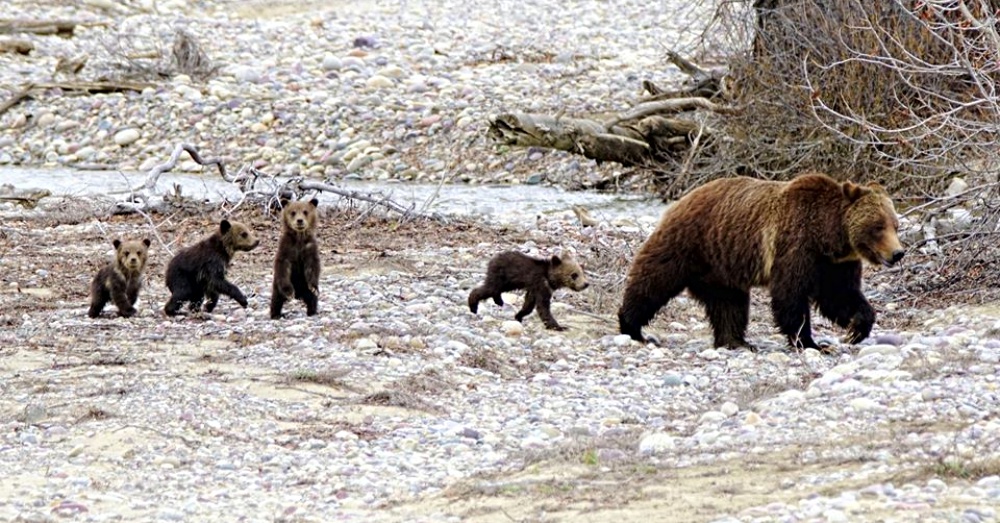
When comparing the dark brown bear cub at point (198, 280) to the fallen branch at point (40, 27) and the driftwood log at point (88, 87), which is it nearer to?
the driftwood log at point (88, 87)

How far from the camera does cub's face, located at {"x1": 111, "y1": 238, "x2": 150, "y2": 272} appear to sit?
10844 mm

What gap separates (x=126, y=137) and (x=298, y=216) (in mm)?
12004

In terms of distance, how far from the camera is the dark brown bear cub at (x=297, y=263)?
1076 cm

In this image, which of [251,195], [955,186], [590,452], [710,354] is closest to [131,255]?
[710,354]

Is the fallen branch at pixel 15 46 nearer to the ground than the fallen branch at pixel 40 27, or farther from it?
nearer to the ground

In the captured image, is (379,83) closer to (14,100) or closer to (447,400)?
(14,100)

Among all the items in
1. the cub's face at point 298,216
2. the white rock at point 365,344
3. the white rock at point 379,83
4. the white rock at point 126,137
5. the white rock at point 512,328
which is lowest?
the white rock at point 126,137

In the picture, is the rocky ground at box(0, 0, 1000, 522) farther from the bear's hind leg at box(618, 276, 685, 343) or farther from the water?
the water

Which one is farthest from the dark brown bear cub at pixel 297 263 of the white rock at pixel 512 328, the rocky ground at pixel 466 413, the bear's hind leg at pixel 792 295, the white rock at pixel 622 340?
the bear's hind leg at pixel 792 295

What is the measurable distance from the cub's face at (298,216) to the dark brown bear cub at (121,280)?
101 centimetres

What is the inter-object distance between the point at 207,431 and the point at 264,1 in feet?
76.7

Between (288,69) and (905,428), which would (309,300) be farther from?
(288,69)

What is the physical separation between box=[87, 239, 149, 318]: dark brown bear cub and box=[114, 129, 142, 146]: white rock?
11518 mm

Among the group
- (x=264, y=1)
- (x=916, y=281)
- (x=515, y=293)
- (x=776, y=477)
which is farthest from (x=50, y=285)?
(x=264, y=1)
